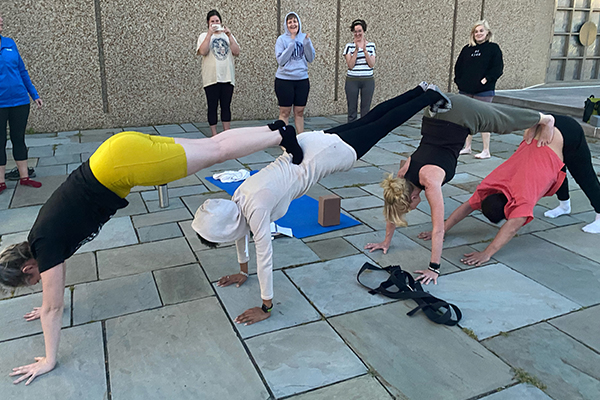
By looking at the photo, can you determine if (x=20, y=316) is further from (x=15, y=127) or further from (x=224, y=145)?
(x=15, y=127)

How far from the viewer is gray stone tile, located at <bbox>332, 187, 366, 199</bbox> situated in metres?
4.43

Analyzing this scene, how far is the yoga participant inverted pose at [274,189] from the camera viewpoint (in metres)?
2.22

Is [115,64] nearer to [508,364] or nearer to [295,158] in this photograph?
[295,158]

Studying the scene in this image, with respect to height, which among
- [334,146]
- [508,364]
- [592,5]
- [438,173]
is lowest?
[508,364]

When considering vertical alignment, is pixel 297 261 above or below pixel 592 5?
below

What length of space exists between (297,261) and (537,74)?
9.85 m

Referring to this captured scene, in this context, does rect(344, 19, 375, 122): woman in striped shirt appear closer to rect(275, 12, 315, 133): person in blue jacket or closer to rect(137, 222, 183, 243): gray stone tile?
rect(275, 12, 315, 133): person in blue jacket

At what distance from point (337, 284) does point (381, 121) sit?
1.01m

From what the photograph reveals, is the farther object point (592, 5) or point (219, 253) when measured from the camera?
point (592, 5)

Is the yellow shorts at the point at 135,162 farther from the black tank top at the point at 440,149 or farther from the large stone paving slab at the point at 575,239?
the large stone paving slab at the point at 575,239

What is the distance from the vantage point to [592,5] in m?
10.6

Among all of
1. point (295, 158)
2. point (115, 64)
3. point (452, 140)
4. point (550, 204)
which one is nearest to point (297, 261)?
point (295, 158)

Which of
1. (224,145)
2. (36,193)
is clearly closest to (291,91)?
(36,193)

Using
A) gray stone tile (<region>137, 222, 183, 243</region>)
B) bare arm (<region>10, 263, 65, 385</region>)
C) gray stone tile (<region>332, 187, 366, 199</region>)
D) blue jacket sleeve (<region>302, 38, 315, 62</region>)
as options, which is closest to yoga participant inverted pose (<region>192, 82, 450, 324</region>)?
bare arm (<region>10, 263, 65, 385</region>)
